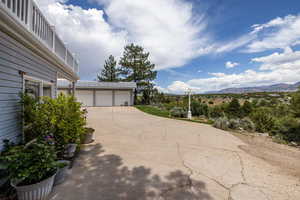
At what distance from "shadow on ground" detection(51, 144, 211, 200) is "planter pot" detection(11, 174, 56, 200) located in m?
0.14

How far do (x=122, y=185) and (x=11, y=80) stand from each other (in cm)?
291

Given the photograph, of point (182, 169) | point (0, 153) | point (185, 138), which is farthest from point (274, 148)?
point (0, 153)

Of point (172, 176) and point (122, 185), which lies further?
point (172, 176)

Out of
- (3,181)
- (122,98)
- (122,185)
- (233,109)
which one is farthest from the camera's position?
(122,98)

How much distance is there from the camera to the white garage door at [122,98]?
1781cm

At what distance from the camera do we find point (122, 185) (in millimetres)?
2166

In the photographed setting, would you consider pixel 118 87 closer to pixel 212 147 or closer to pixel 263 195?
pixel 212 147

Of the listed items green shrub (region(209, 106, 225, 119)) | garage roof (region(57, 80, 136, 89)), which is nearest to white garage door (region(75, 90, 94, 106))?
garage roof (region(57, 80, 136, 89))

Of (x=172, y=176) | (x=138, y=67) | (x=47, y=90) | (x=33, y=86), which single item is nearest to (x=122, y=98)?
(x=138, y=67)

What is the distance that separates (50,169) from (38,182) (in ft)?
0.65

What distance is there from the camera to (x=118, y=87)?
1725 cm

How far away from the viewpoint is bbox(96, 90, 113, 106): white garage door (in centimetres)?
1723

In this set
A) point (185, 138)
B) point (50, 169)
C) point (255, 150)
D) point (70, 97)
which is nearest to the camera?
point (50, 169)

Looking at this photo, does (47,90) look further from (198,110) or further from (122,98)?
(122,98)
